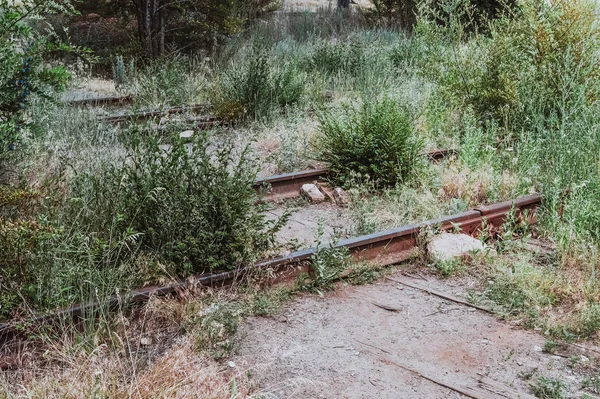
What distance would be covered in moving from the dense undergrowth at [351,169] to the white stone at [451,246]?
0.73ft

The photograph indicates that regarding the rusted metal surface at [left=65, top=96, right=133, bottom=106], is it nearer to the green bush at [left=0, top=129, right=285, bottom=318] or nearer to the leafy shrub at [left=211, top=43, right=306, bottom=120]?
the leafy shrub at [left=211, top=43, right=306, bottom=120]

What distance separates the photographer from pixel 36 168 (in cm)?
657

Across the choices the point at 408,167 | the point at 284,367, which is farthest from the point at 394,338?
the point at 408,167

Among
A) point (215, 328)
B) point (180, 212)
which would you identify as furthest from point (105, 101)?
point (215, 328)

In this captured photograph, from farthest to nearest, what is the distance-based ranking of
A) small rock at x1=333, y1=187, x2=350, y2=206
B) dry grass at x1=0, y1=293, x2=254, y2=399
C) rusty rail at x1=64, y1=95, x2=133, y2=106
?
rusty rail at x1=64, y1=95, x2=133, y2=106 < small rock at x1=333, y1=187, x2=350, y2=206 < dry grass at x1=0, y1=293, x2=254, y2=399

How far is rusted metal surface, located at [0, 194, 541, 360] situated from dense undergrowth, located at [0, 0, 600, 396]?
0.11 metres

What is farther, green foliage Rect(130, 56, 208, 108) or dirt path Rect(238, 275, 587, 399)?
green foliage Rect(130, 56, 208, 108)

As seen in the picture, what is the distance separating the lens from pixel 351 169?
720cm

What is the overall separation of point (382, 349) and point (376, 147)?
3.42 metres

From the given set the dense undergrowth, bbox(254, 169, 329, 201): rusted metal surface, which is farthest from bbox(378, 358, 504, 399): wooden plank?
bbox(254, 169, 329, 201): rusted metal surface

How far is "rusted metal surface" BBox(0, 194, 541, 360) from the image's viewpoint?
12.8 feet

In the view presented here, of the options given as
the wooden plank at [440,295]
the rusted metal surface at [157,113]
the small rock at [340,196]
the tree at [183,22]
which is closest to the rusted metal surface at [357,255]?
the wooden plank at [440,295]

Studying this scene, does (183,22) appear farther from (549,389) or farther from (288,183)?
(549,389)

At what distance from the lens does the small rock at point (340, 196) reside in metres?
6.80
